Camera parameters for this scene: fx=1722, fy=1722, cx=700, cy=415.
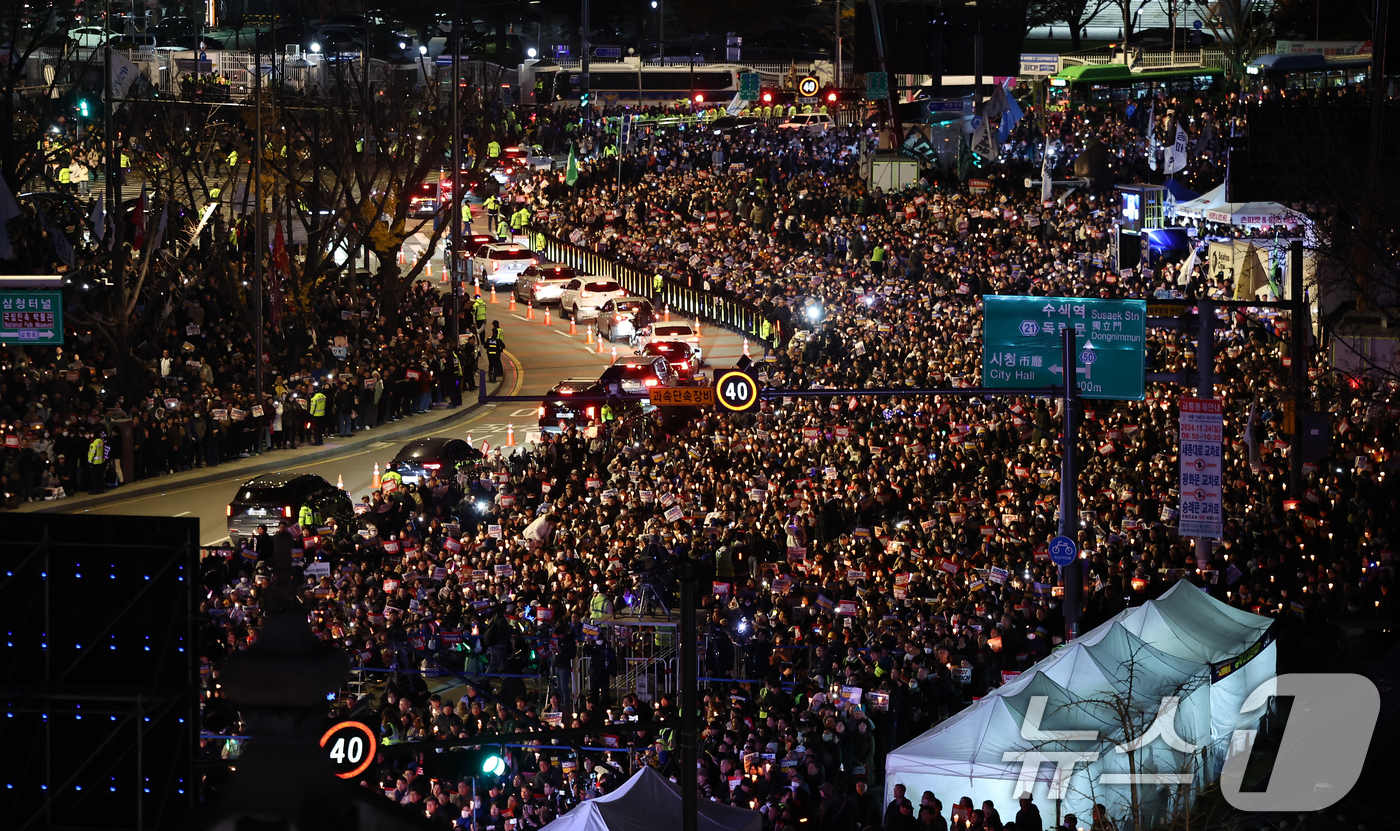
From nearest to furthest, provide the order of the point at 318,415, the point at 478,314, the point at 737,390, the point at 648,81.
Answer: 1. the point at 737,390
2. the point at 318,415
3. the point at 478,314
4. the point at 648,81

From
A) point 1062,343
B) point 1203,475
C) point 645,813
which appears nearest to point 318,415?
point 1062,343

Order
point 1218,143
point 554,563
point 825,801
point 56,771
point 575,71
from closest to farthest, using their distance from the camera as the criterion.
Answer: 1. point 56,771
2. point 825,801
3. point 554,563
4. point 1218,143
5. point 575,71

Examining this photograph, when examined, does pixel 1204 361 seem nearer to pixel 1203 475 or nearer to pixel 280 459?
pixel 1203 475

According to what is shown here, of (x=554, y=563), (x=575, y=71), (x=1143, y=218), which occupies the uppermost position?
(x=575, y=71)

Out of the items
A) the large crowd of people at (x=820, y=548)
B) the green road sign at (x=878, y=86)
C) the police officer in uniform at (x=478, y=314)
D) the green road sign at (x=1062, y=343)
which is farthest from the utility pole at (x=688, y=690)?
the green road sign at (x=878, y=86)

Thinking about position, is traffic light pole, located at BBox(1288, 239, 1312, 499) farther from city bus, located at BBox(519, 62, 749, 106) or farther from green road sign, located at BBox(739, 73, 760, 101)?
city bus, located at BBox(519, 62, 749, 106)

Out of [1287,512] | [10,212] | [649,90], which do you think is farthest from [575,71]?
[1287,512]

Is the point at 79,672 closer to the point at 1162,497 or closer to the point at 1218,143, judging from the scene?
the point at 1162,497
